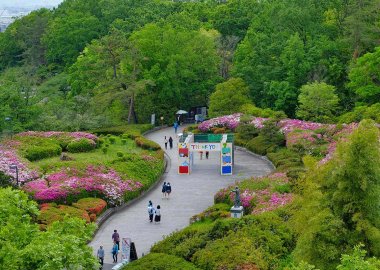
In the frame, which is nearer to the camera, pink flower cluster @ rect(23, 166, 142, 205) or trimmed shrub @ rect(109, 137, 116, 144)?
pink flower cluster @ rect(23, 166, 142, 205)

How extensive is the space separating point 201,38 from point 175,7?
2838 cm

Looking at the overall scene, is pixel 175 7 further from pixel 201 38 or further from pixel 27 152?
pixel 27 152

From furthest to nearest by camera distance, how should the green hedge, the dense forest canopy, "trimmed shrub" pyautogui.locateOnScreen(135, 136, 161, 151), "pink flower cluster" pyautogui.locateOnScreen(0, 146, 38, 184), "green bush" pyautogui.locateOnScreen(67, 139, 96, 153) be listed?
the green hedge < the dense forest canopy < "trimmed shrub" pyautogui.locateOnScreen(135, 136, 161, 151) < "green bush" pyautogui.locateOnScreen(67, 139, 96, 153) < "pink flower cluster" pyautogui.locateOnScreen(0, 146, 38, 184)

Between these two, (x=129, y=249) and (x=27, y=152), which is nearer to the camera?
(x=129, y=249)

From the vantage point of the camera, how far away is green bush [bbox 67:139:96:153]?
45.8 metres

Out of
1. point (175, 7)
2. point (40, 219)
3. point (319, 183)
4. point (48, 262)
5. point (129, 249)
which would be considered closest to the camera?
point (48, 262)

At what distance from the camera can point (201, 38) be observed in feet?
216

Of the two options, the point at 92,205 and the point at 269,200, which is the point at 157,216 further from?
the point at 269,200

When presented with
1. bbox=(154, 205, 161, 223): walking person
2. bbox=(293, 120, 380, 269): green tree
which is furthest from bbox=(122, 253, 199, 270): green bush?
bbox=(154, 205, 161, 223): walking person

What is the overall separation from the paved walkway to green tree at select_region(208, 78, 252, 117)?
8991mm

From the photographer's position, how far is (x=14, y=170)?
3694cm

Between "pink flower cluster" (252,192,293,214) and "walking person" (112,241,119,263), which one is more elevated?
"pink flower cluster" (252,192,293,214)

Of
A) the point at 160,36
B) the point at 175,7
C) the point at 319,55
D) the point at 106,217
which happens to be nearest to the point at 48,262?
the point at 106,217

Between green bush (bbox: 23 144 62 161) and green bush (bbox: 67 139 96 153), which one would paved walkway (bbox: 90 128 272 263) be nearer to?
green bush (bbox: 67 139 96 153)
